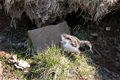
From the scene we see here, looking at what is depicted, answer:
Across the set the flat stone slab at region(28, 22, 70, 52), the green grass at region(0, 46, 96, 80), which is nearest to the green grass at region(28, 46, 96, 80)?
the green grass at region(0, 46, 96, 80)

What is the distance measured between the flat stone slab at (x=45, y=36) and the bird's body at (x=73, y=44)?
0.15 metres

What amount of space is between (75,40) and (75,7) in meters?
0.42

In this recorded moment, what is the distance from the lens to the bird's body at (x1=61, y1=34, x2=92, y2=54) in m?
3.82

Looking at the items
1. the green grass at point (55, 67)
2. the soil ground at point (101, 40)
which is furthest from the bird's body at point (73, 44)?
the soil ground at point (101, 40)

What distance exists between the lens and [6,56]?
383 centimetres

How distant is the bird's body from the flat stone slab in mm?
152

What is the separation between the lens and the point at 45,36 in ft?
13.1

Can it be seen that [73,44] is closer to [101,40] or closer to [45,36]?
[45,36]

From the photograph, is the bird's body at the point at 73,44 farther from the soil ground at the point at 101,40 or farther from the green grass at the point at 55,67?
the soil ground at the point at 101,40

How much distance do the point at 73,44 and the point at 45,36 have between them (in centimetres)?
38

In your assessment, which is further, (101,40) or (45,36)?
(101,40)

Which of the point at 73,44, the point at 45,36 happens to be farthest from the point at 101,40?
the point at 45,36

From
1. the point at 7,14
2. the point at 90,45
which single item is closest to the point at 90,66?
the point at 90,45

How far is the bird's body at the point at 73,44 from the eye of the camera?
3816 mm
